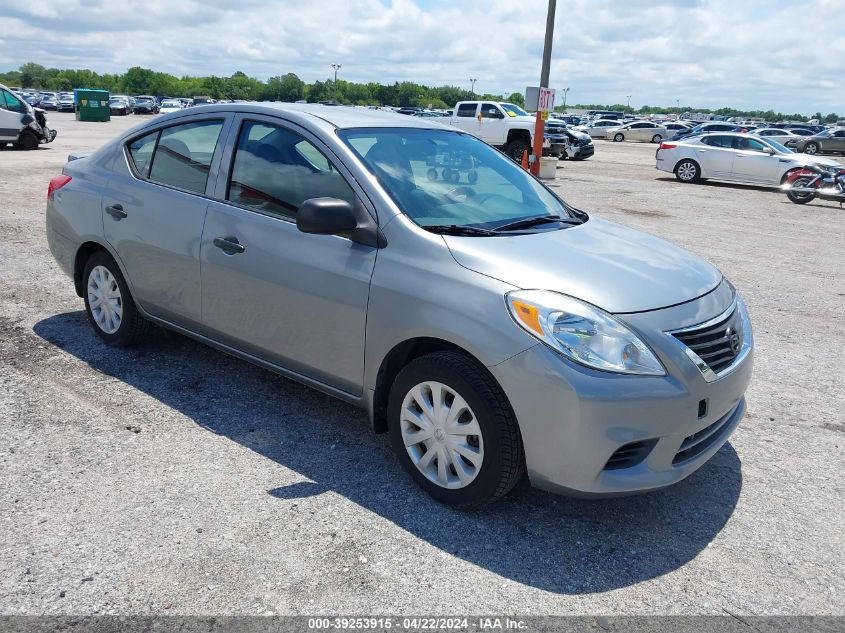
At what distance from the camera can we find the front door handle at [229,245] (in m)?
4.00

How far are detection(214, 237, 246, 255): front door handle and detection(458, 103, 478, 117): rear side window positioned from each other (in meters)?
22.0

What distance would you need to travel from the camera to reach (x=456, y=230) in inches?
138

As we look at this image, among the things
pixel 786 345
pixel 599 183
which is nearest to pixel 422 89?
pixel 599 183

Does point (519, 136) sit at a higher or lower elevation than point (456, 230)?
higher

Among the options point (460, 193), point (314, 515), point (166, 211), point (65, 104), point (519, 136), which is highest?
point (65, 104)

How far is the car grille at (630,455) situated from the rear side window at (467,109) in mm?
23169

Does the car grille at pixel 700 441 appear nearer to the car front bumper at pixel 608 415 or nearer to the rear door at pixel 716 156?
the car front bumper at pixel 608 415

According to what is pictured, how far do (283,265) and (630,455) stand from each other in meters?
1.94

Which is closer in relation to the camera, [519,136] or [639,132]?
[519,136]

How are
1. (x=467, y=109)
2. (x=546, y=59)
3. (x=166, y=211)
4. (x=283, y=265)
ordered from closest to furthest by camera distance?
(x=283, y=265), (x=166, y=211), (x=546, y=59), (x=467, y=109)

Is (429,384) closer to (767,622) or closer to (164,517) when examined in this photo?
(164,517)

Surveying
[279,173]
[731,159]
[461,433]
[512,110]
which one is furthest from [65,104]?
[461,433]

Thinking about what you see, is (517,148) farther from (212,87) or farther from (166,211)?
(212,87)

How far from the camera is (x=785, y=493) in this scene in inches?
143
